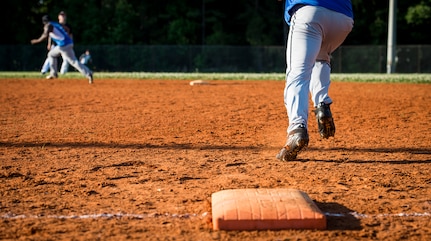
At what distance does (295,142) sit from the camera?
5.46 metres

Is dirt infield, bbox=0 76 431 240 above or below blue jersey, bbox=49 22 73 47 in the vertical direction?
below

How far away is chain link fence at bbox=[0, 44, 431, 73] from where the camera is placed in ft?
129

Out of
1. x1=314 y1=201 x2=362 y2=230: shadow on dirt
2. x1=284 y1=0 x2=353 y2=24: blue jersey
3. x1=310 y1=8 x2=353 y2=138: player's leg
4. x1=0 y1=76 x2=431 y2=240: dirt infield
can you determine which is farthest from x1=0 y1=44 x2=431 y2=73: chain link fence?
x1=314 y1=201 x2=362 y2=230: shadow on dirt

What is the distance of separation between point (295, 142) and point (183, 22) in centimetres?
4245

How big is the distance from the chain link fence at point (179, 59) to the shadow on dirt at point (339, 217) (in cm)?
3449

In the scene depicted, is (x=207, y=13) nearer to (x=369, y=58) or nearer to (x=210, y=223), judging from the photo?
(x=369, y=58)

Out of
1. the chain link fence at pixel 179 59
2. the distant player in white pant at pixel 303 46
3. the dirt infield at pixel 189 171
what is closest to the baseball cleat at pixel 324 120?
the dirt infield at pixel 189 171

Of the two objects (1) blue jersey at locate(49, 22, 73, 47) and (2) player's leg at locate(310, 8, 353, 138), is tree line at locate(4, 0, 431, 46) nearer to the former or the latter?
(1) blue jersey at locate(49, 22, 73, 47)

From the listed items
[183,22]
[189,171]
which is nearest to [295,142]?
[189,171]

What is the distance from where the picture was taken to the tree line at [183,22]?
44.3 metres

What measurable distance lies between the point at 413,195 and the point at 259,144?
2.66m

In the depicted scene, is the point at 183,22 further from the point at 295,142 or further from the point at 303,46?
the point at 295,142

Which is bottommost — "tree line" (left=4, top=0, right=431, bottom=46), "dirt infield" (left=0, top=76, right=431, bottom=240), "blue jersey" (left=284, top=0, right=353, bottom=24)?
"dirt infield" (left=0, top=76, right=431, bottom=240)

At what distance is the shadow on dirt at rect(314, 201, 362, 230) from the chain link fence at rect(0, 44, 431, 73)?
113 feet
